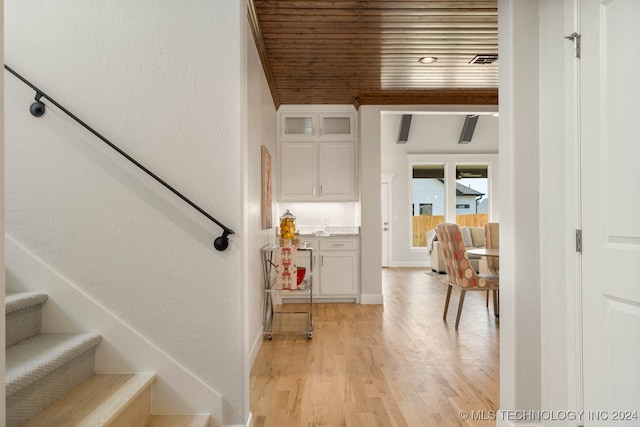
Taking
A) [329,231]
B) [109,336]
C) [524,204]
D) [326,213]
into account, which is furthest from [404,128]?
[109,336]

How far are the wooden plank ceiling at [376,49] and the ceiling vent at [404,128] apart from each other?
3.67 meters

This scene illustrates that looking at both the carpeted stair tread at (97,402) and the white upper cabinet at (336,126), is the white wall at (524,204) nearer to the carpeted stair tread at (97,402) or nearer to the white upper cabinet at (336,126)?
the carpeted stair tread at (97,402)

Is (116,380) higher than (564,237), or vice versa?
(564,237)

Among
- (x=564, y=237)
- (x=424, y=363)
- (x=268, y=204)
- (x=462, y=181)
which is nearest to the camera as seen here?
(x=564, y=237)

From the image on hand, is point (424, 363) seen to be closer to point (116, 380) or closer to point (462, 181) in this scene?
point (116, 380)

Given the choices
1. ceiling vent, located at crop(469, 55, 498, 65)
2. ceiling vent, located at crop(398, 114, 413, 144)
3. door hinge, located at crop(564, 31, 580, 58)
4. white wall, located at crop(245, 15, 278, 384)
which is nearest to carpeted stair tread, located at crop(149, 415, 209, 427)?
white wall, located at crop(245, 15, 278, 384)

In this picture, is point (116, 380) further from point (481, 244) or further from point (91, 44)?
point (481, 244)

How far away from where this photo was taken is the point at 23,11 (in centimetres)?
206

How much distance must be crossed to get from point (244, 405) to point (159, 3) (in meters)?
2.02

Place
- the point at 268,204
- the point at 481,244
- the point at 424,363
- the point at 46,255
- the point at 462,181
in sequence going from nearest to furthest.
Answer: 1. the point at 46,255
2. the point at 424,363
3. the point at 268,204
4. the point at 481,244
5. the point at 462,181

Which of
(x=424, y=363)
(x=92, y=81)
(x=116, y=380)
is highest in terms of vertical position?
(x=92, y=81)

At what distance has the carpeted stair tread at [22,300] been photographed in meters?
1.77

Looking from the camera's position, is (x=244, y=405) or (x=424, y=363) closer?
(x=244, y=405)

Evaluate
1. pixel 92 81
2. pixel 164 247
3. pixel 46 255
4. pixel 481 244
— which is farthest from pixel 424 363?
pixel 481 244
